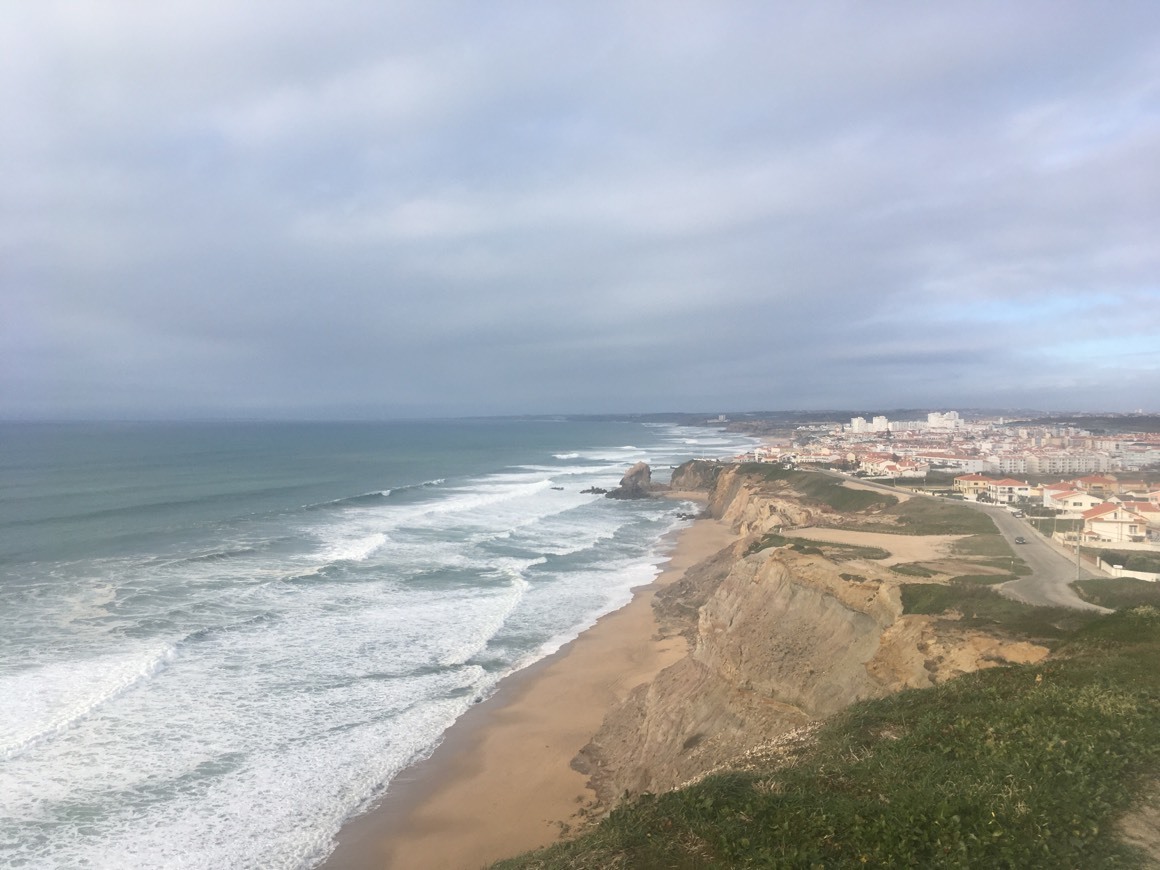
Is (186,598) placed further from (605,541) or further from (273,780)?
(605,541)

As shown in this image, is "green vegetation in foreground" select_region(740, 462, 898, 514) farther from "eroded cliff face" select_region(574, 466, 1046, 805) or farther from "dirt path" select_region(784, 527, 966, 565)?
"eroded cliff face" select_region(574, 466, 1046, 805)

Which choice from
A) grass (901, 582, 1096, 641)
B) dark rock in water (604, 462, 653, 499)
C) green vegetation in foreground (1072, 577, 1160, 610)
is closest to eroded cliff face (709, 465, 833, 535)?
dark rock in water (604, 462, 653, 499)

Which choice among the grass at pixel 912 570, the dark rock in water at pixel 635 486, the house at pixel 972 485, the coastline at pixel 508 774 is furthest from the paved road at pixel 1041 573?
the dark rock in water at pixel 635 486

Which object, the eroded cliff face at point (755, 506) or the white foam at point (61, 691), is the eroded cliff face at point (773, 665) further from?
the eroded cliff face at point (755, 506)

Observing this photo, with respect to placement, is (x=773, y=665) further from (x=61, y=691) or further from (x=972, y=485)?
(x=972, y=485)

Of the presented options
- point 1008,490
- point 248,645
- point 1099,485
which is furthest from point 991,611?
point 1008,490

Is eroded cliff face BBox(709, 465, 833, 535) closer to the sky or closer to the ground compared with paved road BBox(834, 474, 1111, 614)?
closer to the ground

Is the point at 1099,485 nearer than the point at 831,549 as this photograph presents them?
No
